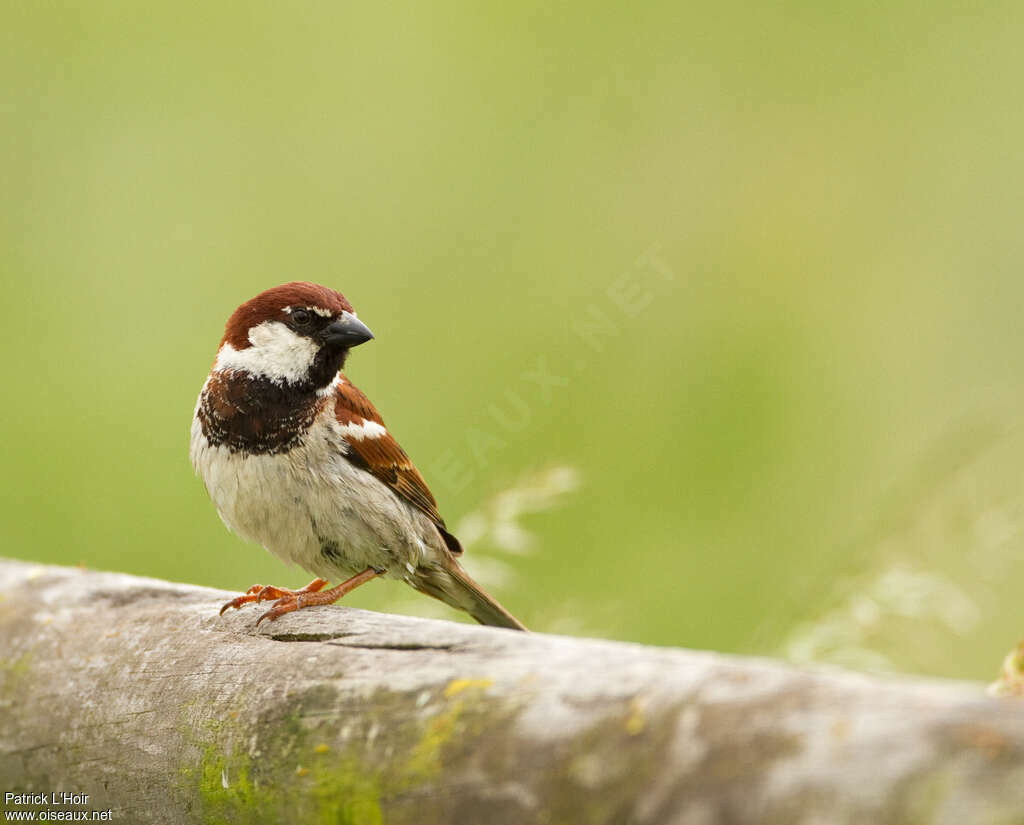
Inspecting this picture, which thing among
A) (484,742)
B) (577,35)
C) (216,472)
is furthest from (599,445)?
(484,742)

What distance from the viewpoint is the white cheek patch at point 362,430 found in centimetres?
271

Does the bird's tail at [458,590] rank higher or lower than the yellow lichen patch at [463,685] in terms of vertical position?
higher

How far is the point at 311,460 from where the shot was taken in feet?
8.65

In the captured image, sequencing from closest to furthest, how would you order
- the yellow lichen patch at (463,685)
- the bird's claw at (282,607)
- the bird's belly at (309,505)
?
the yellow lichen patch at (463,685)
the bird's claw at (282,607)
the bird's belly at (309,505)

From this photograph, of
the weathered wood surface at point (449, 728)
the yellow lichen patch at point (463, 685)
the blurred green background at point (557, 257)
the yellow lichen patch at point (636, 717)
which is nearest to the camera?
the weathered wood surface at point (449, 728)

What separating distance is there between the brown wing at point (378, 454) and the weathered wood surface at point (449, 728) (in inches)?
23.6

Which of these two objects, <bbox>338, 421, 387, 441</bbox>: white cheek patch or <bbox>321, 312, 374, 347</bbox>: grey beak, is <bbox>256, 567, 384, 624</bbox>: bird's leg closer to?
<bbox>338, 421, 387, 441</bbox>: white cheek patch

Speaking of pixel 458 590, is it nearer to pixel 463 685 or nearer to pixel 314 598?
pixel 314 598

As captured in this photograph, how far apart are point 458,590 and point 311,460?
0.52 m

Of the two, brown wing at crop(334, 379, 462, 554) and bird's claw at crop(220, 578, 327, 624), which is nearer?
bird's claw at crop(220, 578, 327, 624)

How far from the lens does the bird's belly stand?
260cm

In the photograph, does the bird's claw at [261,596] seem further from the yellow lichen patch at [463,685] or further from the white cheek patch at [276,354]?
the yellow lichen patch at [463,685]

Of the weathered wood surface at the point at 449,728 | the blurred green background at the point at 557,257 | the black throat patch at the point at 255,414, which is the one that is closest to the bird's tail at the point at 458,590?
the blurred green background at the point at 557,257

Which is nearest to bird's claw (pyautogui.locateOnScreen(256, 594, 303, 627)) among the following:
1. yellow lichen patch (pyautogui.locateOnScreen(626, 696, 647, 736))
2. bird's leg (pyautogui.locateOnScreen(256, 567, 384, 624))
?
bird's leg (pyautogui.locateOnScreen(256, 567, 384, 624))
